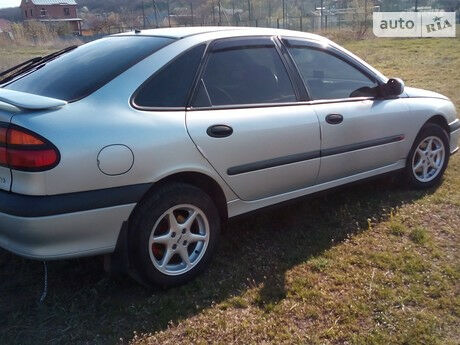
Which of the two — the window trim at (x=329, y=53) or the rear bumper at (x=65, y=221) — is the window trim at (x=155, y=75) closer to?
the rear bumper at (x=65, y=221)

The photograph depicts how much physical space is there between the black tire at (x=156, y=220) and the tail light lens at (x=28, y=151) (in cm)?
59

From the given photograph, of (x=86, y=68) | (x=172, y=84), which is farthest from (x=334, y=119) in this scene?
(x=86, y=68)

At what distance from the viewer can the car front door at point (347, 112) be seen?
3938 millimetres

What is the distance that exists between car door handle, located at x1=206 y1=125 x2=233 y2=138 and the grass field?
934 mm

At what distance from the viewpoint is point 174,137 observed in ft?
9.98

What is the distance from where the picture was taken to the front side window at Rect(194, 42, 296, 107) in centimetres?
338

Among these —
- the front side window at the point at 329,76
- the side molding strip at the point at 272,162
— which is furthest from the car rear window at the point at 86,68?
the front side window at the point at 329,76

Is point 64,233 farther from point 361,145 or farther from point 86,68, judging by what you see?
point 361,145

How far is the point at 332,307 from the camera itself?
3.05 meters

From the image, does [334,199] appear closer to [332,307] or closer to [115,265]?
[332,307]

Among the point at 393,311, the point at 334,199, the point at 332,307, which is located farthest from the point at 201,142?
the point at 334,199

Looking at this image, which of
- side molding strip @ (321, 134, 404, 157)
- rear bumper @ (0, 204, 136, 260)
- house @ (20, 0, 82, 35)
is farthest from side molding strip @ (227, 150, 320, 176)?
house @ (20, 0, 82, 35)

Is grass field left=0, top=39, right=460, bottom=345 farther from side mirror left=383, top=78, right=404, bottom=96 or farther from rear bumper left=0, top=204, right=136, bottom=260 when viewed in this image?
side mirror left=383, top=78, right=404, bottom=96

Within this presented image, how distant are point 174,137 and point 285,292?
46.7 inches
